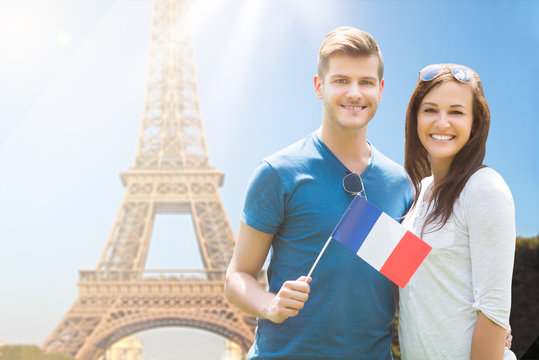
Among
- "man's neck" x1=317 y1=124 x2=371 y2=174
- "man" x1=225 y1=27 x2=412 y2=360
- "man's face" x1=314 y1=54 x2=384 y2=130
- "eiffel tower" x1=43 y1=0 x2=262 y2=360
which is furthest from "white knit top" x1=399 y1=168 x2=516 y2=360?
"eiffel tower" x1=43 y1=0 x2=262 y2=360

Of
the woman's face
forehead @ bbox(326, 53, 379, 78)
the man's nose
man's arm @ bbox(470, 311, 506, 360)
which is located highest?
forehead @ bbox(326, 53, 379, 78)

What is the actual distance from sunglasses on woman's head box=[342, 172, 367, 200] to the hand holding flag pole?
6cm

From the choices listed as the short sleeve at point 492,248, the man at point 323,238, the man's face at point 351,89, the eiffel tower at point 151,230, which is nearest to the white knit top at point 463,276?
the short sleeve at point 492,248

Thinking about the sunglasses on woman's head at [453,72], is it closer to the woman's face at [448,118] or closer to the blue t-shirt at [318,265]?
the woman's face at [448,118]

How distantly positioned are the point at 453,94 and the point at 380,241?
0.45m

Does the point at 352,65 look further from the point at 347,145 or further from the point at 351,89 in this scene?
the point at 347,145

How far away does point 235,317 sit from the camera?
1577 cm

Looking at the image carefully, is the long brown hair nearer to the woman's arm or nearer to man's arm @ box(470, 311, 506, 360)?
the woman's arm

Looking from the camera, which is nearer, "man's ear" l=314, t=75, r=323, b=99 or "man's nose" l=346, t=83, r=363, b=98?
"man's nose" l=346, t=83, r=363, b=98

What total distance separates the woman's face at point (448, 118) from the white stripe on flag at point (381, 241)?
233 mm

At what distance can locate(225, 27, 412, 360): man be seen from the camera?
1.68 meters

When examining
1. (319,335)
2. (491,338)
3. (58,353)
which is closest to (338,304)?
(319,335)

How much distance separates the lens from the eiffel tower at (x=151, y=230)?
15.4 m

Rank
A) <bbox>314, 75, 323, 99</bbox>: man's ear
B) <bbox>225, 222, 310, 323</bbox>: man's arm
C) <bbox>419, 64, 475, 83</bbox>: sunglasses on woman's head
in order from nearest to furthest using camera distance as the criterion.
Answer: <bbox>225, 222, 310, 323</bbox>: man's arm
<bbox>419, 64, 475, 83</bbox>: sunglasses on woman's head
<bbox>314, 75, 323, 99</bbox>: man's ear
